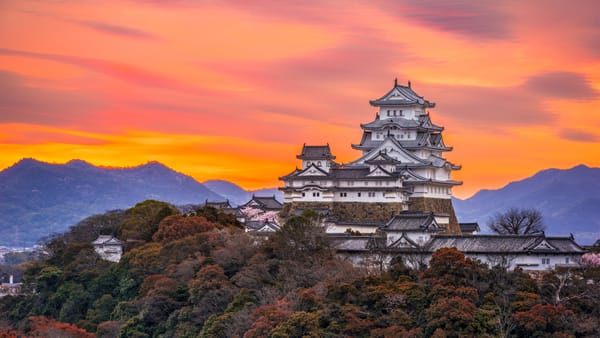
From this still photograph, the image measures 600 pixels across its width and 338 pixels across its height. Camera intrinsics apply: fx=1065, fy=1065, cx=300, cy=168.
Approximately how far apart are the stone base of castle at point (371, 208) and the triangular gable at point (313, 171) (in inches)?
56.9

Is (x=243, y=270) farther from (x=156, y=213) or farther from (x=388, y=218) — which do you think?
(x=156, y=213)

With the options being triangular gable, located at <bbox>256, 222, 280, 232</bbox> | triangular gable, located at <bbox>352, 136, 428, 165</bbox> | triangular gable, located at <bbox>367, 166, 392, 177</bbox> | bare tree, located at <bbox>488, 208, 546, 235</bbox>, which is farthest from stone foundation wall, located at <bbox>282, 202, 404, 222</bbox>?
bare tree, located at <bbox>488, 208, 546, 235</bbox>

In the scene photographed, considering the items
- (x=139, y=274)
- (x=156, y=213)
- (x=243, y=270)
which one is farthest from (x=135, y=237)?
(x=243, y=270)

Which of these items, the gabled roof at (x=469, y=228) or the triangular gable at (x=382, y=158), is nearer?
the triangular gable at (x=382, y=158)

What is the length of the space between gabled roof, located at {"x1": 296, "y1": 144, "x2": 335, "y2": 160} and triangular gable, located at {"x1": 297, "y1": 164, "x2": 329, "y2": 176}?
116 centimetres

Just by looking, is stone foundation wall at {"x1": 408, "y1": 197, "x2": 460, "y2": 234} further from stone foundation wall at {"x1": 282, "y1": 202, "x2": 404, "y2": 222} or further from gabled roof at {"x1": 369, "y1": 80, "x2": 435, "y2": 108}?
gabled roof at {"x1": 369, "y1": 80, "x2": 435, "y2": 108}

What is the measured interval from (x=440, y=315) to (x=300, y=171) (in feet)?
63.0

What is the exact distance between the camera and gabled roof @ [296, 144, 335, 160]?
52.8 metres

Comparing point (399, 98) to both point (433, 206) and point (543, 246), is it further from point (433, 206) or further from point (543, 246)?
point (543, 246)

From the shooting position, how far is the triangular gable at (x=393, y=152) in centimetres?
5150

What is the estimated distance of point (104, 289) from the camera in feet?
165

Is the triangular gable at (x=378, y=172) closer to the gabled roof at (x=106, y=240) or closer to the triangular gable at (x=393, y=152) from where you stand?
the triangular gable at (x=393, y=152)

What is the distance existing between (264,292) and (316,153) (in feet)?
45.8

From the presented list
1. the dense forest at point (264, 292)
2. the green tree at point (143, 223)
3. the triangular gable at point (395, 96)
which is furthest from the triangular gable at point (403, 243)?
the green tree at point (143, 223)
